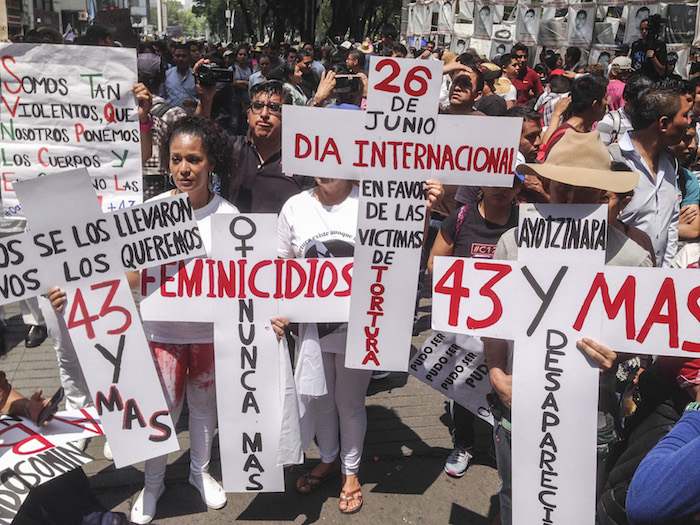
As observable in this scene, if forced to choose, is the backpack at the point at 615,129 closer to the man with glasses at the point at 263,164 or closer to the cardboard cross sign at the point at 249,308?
the man with glasses at the point at 263,164

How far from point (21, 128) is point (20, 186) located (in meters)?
1.11

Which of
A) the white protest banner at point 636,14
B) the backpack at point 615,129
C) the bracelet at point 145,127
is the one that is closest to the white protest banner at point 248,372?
the bracelet at point 145,127

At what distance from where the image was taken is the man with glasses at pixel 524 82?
32.0ft

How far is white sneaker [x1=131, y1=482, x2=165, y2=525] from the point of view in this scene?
10.5 feet

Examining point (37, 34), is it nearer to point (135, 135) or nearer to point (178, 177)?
point (135, 135)

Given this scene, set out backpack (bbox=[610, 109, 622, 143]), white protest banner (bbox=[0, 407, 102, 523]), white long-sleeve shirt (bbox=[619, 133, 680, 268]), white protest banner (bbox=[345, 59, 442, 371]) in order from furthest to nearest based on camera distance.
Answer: backpack (bbox=[610, 109, 622, 143]), white long-sleeve shirt (bbox=[619, 133, 680, 268]), white protest banner (bbox=[345, 59, 442, 371]), white protest banner (bbox=[0, 407, 102, 523])

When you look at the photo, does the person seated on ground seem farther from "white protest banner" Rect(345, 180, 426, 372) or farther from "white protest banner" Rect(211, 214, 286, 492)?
"white protest banner" Rect(211, 214, 286, 492)

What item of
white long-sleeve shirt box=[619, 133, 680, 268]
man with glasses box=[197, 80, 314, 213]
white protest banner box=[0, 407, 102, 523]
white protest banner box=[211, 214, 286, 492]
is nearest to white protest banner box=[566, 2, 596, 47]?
white long-sleeve shirt box=[619, 133, 680, 268]

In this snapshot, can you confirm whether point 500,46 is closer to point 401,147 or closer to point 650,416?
point 401,147

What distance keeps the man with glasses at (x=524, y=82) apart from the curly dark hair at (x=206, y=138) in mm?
7393

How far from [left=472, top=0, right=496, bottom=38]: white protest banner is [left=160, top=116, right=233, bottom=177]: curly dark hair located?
533 inches

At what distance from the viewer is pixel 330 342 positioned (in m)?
3.14

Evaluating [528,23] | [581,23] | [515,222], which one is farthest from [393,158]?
[528,23]

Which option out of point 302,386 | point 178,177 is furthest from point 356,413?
point 178,177
